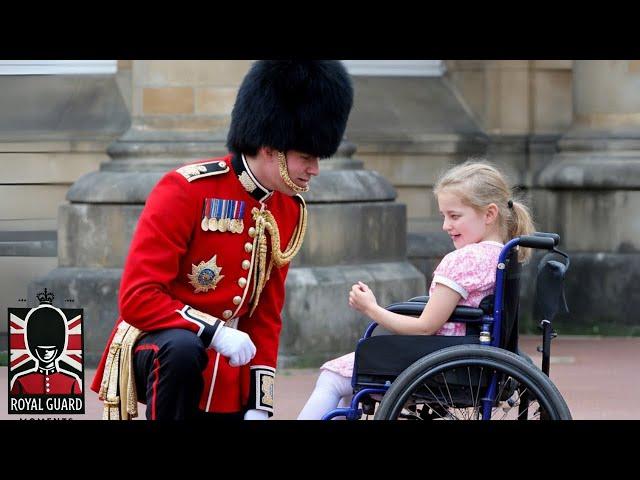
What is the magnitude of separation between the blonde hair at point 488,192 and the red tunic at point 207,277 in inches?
20.6

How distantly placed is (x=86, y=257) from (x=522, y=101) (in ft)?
12.7

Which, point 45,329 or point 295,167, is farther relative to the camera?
point 45,329

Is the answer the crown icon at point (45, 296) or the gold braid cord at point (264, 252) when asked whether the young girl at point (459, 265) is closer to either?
the gold braid cord at point (264, 252)

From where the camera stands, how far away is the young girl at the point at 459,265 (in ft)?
14.8

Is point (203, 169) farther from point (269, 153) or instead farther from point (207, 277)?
point (207, 277)

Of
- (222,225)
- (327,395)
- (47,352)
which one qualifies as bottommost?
(327,395)

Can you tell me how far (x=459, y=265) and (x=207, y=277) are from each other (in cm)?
82

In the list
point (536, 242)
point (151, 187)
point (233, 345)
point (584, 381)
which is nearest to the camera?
point (233, 345)

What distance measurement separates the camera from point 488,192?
4.67 metres

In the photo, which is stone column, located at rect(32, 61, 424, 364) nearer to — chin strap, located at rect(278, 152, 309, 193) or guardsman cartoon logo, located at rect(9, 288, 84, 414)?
guardsman cartoon logo, located at rect(9, 288, 84, 414)

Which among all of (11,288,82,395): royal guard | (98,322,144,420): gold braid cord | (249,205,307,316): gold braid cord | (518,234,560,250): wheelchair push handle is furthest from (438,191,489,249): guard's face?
(11,288,82,395): royal guard

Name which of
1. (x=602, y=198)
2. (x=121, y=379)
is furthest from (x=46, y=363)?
(x=602, y=198)

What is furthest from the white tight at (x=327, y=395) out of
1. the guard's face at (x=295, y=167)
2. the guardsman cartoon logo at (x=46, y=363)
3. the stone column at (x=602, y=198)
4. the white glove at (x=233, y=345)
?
the stone column at (x=602, y=198)

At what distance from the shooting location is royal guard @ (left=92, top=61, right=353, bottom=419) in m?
4.20
